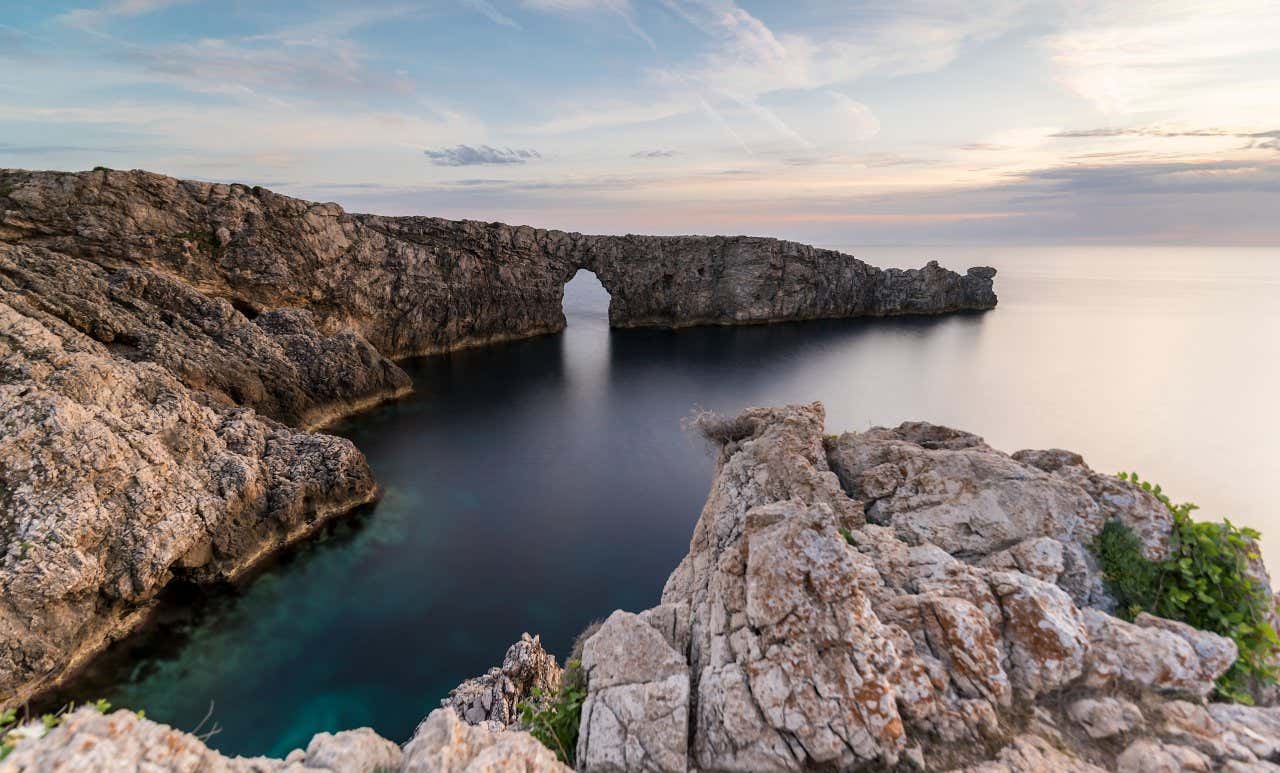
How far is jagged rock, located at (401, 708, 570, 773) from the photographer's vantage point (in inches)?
199

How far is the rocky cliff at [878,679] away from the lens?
17.8ft

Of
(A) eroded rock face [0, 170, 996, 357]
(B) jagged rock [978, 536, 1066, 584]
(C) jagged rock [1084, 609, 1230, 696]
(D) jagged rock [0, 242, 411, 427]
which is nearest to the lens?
(C) jagged rock [1084, 609, 1230, 696]

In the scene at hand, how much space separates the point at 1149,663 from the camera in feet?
21.3

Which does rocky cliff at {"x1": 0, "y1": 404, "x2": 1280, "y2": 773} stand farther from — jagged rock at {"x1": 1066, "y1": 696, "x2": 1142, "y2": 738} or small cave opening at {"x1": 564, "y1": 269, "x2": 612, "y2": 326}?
small cave opening at {"x1": 564, "y1": 269, "x2": 612, "y2": 326}

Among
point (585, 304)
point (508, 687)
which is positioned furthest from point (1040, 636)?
point (585, 304)

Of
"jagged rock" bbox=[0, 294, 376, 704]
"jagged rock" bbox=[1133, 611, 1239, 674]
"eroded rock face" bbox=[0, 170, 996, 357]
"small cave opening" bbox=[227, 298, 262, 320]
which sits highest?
"eroded rock face" bbox=[0, 170, 996, 357]

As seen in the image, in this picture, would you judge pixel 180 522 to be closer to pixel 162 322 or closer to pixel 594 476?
pixel 162 322

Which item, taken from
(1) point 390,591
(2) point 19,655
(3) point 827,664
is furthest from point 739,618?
(2) point 19,655

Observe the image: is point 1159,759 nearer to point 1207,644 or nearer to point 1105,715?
point 1105,715

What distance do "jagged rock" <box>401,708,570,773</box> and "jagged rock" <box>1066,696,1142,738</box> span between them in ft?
18.7

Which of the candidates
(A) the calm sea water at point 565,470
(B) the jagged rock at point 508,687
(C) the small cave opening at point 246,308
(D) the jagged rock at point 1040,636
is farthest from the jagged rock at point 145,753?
(C) the small cave opening at point 246,308

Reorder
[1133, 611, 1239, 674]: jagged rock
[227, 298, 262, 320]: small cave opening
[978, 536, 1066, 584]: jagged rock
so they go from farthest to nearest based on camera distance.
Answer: [227, 298, 262, 320]: small cave opening < [978, 536, 1066, 584]: jagged rock < [1133, 611, 1239, 674]: jagged rock

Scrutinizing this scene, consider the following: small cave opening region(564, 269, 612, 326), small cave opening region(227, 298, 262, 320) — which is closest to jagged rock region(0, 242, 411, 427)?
small cave opening region(227, 298, 262, 320)

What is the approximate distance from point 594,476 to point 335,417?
15665mm
